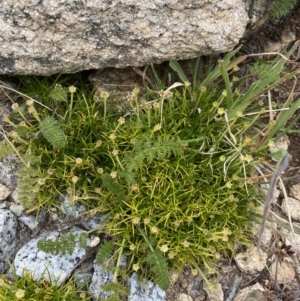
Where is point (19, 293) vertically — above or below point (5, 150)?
below

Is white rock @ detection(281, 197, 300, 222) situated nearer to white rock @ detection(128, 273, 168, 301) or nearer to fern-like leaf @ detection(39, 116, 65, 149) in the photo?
white rock @ detection(128, 273, 168, 301)

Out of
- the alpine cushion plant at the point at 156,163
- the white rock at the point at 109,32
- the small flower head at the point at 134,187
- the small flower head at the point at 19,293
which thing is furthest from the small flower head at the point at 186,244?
the white rock at the point at 109,32

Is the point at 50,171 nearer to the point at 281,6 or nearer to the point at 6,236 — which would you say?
the point at 6,236

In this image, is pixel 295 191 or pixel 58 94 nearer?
pixel 58 94

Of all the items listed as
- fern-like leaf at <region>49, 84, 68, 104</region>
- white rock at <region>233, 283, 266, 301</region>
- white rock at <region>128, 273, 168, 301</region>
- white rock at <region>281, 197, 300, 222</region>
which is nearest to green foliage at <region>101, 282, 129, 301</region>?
white rock at <region>128, 273, 168, 301</region>

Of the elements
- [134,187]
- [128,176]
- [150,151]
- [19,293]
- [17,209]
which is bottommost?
[19,293]

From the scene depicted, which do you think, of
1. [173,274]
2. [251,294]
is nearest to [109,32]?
[173,274]

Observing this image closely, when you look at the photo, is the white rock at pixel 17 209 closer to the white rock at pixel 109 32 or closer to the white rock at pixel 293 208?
the white rock at pixel 109 32

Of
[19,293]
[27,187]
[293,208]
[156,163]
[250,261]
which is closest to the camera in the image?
[19,293]
